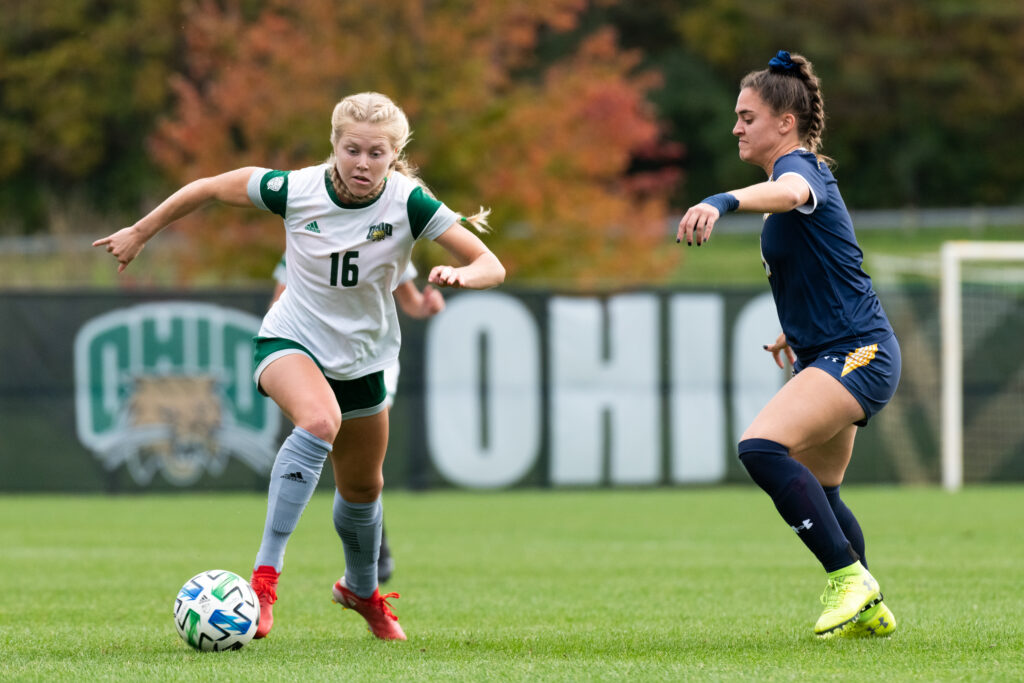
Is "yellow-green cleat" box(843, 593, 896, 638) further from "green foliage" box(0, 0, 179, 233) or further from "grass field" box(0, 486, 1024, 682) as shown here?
"green foliage" box(0, 0, 179, 233)

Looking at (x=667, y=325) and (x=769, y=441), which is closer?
(x=769, y=441)

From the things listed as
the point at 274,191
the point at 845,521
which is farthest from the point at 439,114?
the point at 845,521

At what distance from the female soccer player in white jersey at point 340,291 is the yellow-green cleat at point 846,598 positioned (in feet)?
5.52

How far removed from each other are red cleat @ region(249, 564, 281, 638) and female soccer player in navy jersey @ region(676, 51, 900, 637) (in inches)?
71.5

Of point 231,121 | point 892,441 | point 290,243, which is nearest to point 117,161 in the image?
point 231,121

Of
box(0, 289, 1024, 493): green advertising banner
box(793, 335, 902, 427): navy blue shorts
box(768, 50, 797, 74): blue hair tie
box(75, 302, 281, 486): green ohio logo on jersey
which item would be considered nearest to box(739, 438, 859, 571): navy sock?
box(793, 335, 902, 427): navy blue shorts

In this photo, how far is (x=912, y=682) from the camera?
4742 mm

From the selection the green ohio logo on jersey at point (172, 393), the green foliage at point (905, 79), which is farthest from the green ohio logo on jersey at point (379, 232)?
the green foliage at point (905, 79)

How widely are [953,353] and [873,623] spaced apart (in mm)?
10120

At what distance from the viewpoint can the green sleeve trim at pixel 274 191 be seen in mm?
5898

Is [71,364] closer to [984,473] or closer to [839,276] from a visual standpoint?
[984,473]

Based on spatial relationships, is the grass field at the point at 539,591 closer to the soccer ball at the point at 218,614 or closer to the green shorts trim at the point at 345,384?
the soccer ball at the point at 218,614

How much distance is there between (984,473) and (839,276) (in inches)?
420

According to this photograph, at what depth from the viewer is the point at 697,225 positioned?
503 cm
